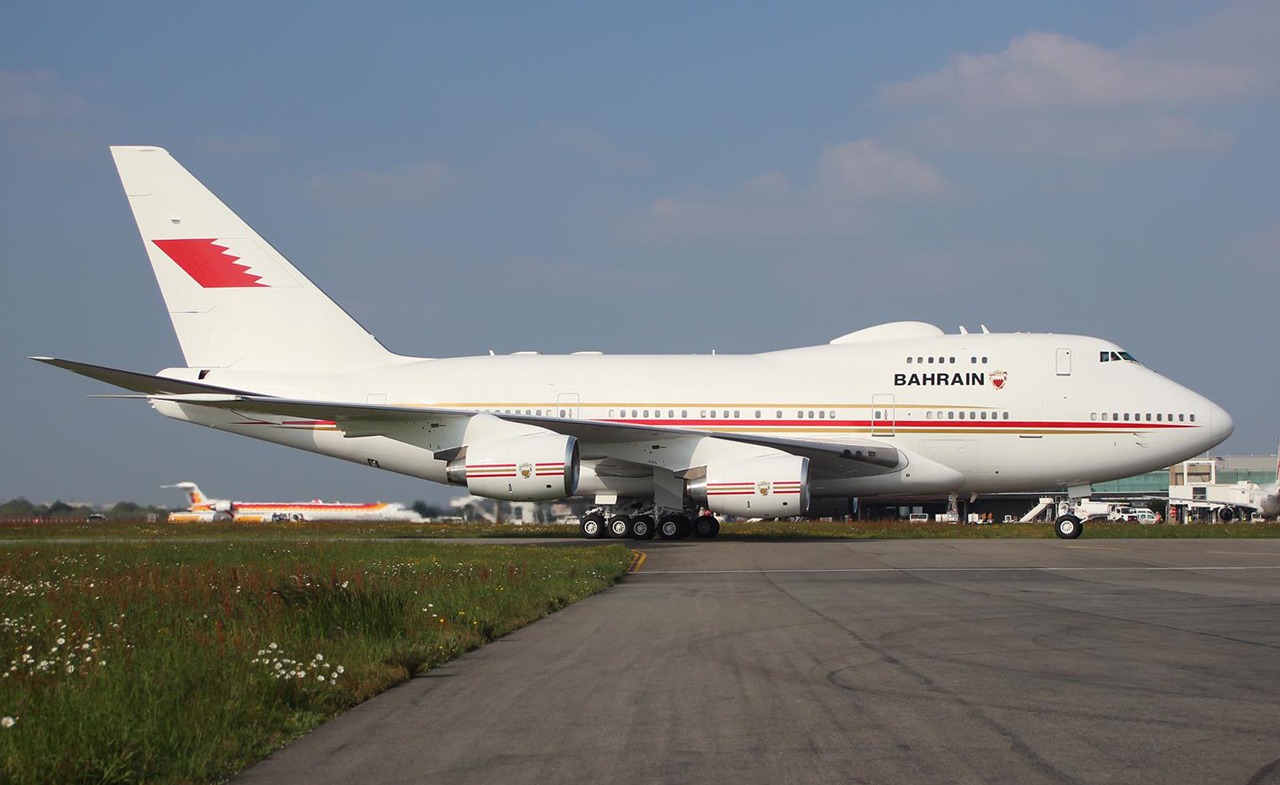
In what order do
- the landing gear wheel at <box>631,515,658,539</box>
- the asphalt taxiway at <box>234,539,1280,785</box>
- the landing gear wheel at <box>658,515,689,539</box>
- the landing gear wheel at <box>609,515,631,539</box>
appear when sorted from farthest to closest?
the landing gear wheel at <box>609,515,631,539</box> → the landing gear wheel at <box>631,515,658,539</box> → the landing gear wheel at <box>658,515,689,539</box> → the asphalt taxiway at <box>234,539,1280,785</box>

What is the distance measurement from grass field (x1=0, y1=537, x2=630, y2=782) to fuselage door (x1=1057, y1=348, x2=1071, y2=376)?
14.9 m

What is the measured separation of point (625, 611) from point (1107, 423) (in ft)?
63.8

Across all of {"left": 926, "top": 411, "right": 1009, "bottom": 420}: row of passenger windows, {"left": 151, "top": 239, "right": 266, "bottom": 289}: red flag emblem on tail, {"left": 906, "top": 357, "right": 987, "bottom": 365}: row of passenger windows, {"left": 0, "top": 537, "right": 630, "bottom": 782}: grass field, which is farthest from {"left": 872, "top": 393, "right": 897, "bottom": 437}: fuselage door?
{"left": 151, "top": 239, "right": 266, "bottom": 289}: red flag emblem on tail

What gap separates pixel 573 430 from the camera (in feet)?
90.4

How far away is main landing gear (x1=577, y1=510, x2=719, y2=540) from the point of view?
2980 cm

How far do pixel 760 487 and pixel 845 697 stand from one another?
18942mm

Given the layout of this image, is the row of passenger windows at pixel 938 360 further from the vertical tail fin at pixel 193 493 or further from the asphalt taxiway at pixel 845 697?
the vertical tail fin at pixel 193 493

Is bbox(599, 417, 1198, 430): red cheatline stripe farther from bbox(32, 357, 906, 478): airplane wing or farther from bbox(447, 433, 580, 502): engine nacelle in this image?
bbox(447, 433, 580, 502): engine nacelle

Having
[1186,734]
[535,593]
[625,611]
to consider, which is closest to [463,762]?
[1186,734]

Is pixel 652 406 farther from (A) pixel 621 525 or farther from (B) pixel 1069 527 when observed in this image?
(B) pixel 1069 527

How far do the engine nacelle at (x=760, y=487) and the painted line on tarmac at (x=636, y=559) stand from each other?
2.93 meters

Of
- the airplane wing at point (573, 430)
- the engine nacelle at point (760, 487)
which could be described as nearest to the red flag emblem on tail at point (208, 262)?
the airplane wing at point (573, 430)

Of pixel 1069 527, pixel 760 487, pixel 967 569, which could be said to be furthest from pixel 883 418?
pixel 967 569

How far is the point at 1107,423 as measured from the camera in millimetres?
28578
